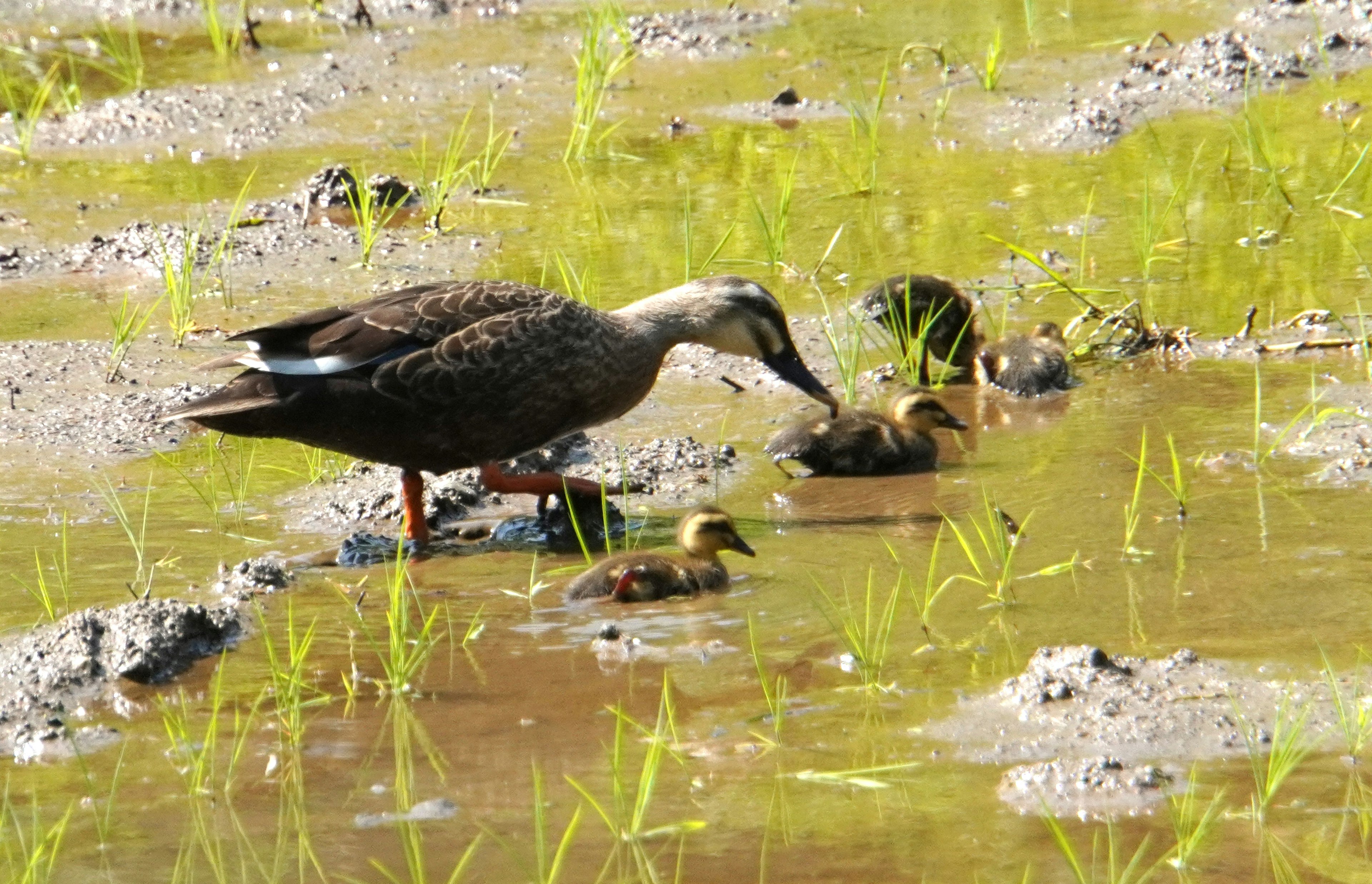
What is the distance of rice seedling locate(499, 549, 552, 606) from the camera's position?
4656 millimetres

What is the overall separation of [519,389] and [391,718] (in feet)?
5.38

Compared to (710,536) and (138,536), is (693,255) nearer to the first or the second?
(710,536)

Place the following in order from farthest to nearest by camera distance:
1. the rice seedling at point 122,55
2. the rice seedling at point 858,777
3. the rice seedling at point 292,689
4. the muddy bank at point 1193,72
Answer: the rice seedling at point 122,55 < the muddy bank at point 1193,72 < the rice seedling at point 292,689 < the rice seedling at point 858,777

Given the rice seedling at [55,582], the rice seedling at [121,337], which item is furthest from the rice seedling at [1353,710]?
the rice seedling at [121,337]

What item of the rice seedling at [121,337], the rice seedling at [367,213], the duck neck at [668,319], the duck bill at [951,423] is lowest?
the duck bill at [951,423]

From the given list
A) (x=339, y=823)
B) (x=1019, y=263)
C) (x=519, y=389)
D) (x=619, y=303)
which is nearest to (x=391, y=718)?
(x=339, y=823)

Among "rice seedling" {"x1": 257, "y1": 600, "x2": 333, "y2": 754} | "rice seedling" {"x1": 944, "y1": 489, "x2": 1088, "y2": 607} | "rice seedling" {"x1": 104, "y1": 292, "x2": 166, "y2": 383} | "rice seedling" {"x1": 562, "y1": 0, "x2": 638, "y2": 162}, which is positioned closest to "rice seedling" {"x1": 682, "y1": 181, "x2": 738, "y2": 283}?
"rice seedling" {"x1": 562, "y1": 0, "x2": 638, "y2": 162}

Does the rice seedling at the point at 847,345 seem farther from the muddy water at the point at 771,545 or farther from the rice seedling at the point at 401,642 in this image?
the rice seedling at the point at 401,642

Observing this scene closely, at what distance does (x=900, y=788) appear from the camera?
3424mm

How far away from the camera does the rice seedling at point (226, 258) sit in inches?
276

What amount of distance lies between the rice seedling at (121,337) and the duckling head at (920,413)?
2.63m

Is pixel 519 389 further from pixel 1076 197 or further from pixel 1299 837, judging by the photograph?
pixel 1076 197

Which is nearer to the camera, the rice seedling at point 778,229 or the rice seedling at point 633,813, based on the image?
the rice seedling at point 633,813

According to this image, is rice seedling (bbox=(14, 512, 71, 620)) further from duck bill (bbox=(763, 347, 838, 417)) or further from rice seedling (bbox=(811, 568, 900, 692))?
duck bill (bbox=(763, 347, 838, 417))
